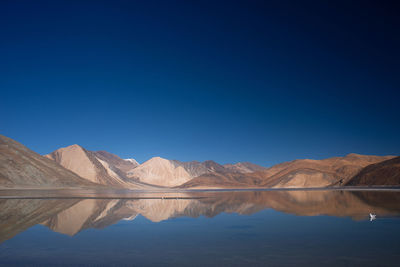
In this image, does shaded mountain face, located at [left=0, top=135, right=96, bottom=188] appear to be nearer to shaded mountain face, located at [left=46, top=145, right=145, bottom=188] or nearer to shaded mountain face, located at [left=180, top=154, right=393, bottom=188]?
shaded mountain face, located at [left=46, top=145, right=145, bottom=188]

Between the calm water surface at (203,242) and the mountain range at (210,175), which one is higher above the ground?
the mountain range at (210,175)

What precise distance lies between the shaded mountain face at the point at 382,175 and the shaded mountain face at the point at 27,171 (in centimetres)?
8605

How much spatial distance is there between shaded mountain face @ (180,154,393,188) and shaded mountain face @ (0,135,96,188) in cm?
6019

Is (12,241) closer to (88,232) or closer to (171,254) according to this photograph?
(88,232)

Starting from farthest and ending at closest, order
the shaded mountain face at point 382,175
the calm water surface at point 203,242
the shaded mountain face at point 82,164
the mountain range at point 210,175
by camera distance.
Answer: the shaded mountain face at point 82,164 → the mountain range at point 210,175 → the shaded mountain face at point 382,175 → the calm water surface at point 203,242

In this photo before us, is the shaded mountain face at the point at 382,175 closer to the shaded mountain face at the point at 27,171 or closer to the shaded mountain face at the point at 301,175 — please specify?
the shaded mountain face at the point at 301,175

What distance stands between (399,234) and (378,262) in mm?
5251

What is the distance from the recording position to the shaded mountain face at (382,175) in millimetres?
79262

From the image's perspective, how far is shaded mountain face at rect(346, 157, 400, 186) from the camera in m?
79.3

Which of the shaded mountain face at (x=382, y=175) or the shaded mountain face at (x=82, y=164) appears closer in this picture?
the shaded mountain face at (x=382, y=175)

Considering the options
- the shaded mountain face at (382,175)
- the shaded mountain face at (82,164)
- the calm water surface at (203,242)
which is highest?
the shaded mountain face at (82,164)

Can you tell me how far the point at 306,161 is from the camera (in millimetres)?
147750

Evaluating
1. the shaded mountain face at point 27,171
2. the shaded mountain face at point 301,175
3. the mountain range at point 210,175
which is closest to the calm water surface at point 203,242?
the mountain range at point 210,175

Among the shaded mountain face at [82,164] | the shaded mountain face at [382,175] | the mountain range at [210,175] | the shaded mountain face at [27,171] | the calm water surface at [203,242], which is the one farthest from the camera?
the shaded mountain face at [82,164]
